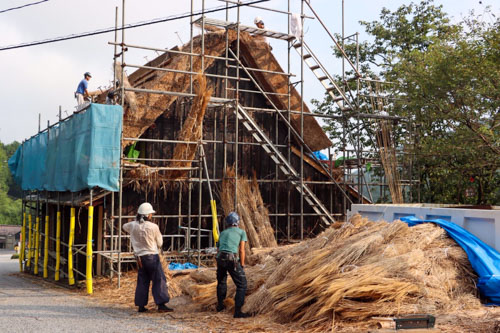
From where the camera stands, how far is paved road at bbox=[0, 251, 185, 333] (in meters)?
6.75

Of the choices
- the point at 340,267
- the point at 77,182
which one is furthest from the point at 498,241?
the point at 77,182

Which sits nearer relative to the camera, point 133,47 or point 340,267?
point 340,267

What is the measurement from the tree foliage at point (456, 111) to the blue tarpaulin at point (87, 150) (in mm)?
7767

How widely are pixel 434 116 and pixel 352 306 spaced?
320 inches


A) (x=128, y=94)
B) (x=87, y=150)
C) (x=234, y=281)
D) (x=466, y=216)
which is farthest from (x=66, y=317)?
(x=466, y=216)

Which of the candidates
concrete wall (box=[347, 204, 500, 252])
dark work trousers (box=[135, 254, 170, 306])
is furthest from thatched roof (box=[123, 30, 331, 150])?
concrete wall (box=[347, 204, 500, 252])

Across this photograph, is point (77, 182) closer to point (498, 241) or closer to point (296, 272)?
point (296, 272)

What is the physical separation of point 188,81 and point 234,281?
687 cm

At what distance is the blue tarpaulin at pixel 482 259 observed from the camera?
281 inches

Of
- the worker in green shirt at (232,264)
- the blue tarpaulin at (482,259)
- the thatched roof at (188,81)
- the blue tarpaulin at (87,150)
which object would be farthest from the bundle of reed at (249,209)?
the blue tarpaulin at (482,259)

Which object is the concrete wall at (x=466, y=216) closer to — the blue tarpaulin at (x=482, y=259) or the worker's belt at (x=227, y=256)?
the blue tarpaulin at (x=482, y=259)

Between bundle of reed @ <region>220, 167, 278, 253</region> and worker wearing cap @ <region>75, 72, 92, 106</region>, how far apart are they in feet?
13.2

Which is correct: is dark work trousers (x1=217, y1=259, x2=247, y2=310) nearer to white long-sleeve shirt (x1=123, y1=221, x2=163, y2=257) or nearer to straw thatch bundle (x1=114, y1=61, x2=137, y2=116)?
white long-sleeve shirt (x1=123, y1=221, x2=163, y2=257)

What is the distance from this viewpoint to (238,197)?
12609 millimetres
